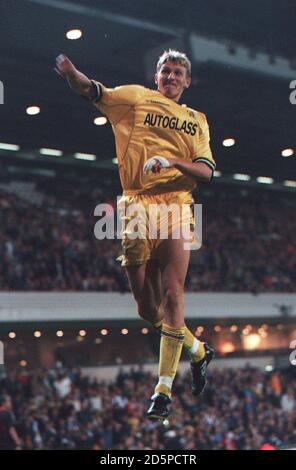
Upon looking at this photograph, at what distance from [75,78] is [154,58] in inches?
269

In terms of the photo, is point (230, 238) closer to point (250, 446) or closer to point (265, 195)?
point (265, 195)

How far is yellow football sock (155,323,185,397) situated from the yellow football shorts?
1.54 feet

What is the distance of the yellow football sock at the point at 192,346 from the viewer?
641 cm

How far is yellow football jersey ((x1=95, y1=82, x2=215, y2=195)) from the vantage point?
6012 millimetres

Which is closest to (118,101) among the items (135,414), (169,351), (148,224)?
(148,224)

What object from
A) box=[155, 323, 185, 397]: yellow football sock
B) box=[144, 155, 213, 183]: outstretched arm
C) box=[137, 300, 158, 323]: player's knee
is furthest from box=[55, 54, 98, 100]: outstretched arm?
box=[155, 323, 185, 397]: yellow football sock

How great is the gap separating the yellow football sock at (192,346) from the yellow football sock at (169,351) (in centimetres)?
20

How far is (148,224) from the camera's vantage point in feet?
20.2

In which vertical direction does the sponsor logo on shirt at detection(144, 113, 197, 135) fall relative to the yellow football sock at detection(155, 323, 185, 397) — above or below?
above

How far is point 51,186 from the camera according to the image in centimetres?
2247

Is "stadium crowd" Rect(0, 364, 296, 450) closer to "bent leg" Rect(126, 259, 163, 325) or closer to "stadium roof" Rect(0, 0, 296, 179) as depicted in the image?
"stadium roof" Rect(0, 0, 296, 179)

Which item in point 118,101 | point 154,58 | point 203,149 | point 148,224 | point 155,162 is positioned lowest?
point 148,224

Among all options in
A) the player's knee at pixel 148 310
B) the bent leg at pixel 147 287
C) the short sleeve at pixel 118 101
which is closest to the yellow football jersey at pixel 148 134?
the short sleeve at pixel 118 101

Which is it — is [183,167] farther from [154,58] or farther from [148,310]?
[154,58]
